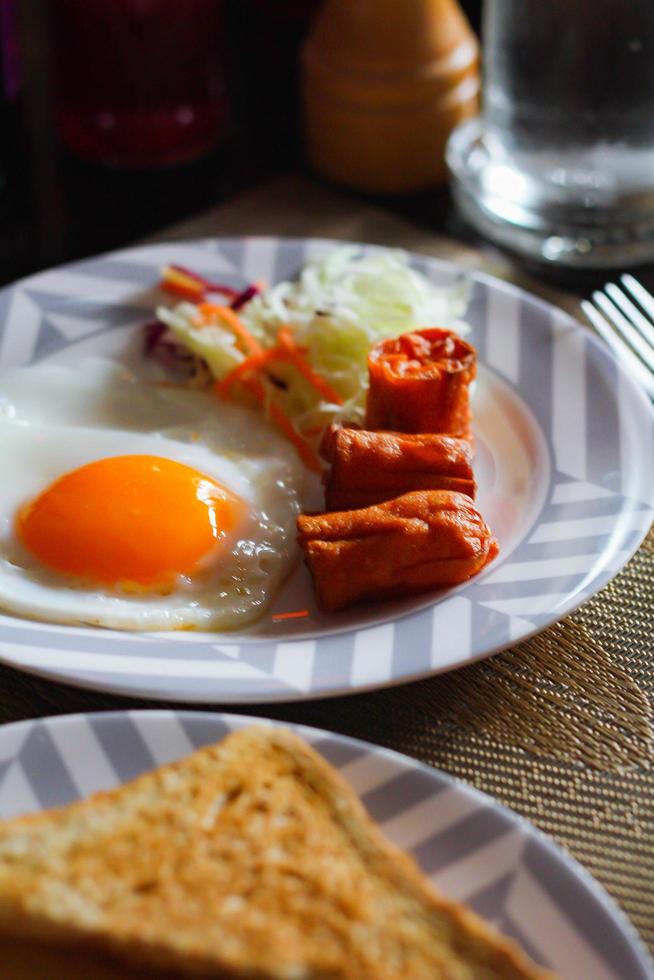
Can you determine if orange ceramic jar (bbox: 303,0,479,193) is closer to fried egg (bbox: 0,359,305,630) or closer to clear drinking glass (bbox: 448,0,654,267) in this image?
clear drinking glass (bbox: 448,0,654,267)

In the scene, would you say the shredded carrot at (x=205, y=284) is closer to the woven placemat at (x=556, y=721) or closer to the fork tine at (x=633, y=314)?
the fork tine at (x=633, y=314)

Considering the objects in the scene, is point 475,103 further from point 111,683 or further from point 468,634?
point 111,683

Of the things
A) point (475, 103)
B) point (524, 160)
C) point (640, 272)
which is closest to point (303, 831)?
point (640, 272)

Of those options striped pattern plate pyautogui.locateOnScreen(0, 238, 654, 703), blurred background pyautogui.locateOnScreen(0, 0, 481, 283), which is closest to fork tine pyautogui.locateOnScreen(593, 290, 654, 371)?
striped pattern plate pyautogui.locateOnScreen(0, 238, 654, 703)

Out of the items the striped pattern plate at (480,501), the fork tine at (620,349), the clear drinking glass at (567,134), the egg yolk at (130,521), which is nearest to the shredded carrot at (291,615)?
the striped pattern plate at (480,501)

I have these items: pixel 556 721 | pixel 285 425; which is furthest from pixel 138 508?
pixel 556 721

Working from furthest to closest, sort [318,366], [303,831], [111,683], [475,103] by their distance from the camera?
[475,103]
[318,366]
[111,683]
[303,831]
